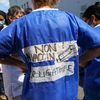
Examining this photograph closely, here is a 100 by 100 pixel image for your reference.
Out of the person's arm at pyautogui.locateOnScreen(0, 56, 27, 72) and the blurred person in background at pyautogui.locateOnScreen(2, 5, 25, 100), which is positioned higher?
the person's arm at pyautogui.locateOnScreen(0, 56, 27, 72)

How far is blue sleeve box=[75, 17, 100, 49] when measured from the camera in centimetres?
336

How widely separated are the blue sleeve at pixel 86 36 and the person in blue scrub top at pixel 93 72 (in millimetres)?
751

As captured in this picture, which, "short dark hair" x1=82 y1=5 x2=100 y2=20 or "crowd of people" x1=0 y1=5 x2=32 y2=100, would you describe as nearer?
"short dark hair" x1=82 y1=5 x2=100 y2=20

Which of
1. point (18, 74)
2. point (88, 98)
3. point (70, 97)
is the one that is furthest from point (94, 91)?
point (18, 74)

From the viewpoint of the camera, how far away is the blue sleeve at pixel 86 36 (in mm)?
3361

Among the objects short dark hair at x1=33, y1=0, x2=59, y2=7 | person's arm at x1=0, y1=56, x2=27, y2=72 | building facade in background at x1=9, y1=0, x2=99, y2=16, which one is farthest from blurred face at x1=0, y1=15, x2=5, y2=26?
building facade in background at x1=9, y1=0, x2=99, y2=16

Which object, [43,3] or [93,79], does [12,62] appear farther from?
[93,79]

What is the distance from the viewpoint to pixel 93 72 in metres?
4.27

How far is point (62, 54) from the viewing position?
3385 millimetres

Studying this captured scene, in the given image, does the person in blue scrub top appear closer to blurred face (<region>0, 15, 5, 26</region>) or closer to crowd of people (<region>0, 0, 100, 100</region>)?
crowd of people (<region>0, 0, 100, 100</region>)

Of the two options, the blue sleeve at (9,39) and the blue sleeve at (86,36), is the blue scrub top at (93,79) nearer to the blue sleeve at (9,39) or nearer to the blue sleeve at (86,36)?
the blue sleeve at (86,36)

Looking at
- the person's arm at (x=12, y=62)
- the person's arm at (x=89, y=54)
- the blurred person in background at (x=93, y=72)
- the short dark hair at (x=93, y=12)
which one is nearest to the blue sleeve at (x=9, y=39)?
the person's arm at (x=12, y=62)

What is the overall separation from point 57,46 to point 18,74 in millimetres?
2569

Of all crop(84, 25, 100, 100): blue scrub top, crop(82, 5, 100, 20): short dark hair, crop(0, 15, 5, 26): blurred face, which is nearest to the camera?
crop(84, 25, 100, 100): blue scrub top
